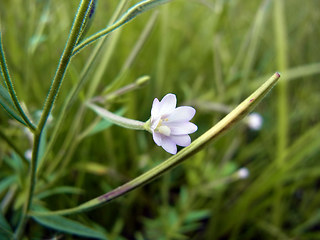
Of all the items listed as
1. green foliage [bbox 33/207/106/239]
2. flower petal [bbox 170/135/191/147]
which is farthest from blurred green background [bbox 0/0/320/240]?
flower petal [bbox 170/135/191/147]

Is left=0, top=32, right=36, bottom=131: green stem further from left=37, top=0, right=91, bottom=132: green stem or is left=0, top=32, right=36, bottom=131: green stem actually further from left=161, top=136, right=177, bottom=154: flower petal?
left=161, top=136, right=177, bottom=154: flower petal

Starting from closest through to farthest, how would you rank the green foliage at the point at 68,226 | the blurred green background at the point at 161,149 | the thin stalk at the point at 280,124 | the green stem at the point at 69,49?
the green stem at the point at 69,49, the green foliage at the point at 68,226, the blurred green background at the point at 161,149, the thin stalk at the point at 280,124

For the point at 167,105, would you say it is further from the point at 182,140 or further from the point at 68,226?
the point at 68,226

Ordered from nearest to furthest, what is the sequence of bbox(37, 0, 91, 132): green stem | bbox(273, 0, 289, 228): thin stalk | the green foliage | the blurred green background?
bbox(37, 0, 91, 132): green stem
the green foliage
the blurred green background
bbox(273, 0, 289, 228): thin stalk

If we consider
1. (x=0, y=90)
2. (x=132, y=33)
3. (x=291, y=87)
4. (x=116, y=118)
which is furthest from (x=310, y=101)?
(x=0, y=90)

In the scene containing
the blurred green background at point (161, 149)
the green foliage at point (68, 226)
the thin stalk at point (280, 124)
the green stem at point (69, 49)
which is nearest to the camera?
the green stem at point (69, 49)

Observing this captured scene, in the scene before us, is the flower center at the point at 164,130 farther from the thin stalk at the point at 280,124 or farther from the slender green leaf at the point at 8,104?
the thin stalk at the point at 280,124

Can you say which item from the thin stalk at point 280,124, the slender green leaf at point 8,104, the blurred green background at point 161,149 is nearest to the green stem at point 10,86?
the slender green leaf at point 8,104

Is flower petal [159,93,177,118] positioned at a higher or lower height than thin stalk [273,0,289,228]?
lower

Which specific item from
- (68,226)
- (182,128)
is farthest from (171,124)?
(68,226)
